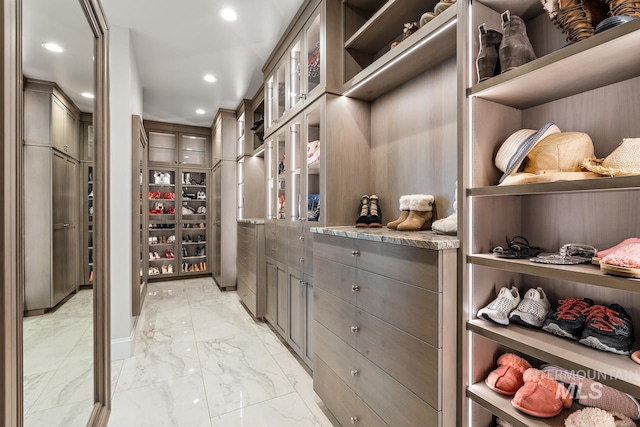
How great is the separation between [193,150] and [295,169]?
12.8 ft

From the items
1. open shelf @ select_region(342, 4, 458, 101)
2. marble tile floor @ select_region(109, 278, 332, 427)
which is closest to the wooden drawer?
marble tile floor @ select_region(109, 278, 332, 427)

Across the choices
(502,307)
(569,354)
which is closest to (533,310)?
(502,307)

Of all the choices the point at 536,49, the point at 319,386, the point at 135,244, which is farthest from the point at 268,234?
the point at 536,49

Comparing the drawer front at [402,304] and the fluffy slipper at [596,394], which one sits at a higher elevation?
the drawer front at [402,304]

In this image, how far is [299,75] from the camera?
2.43 meters

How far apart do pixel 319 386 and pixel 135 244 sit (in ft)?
7.92

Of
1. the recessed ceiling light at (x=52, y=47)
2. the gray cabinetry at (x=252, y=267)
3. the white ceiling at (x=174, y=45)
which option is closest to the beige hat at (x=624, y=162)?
the white ceiling at (x=174, y=45)

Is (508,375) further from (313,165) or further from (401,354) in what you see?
(313,165)

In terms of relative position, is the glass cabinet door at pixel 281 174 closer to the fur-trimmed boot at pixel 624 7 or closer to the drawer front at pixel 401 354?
the drawer front at pixel 401 354

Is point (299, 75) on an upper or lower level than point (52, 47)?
upper

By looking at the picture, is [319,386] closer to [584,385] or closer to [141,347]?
[584,385]

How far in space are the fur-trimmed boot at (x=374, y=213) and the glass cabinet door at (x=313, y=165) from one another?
383 mm

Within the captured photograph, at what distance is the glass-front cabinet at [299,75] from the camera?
217cm

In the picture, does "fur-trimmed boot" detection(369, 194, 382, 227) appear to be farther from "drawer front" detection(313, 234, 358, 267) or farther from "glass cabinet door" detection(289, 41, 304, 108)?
"glass cabinet door" detection(289, 41, 304, 108)
